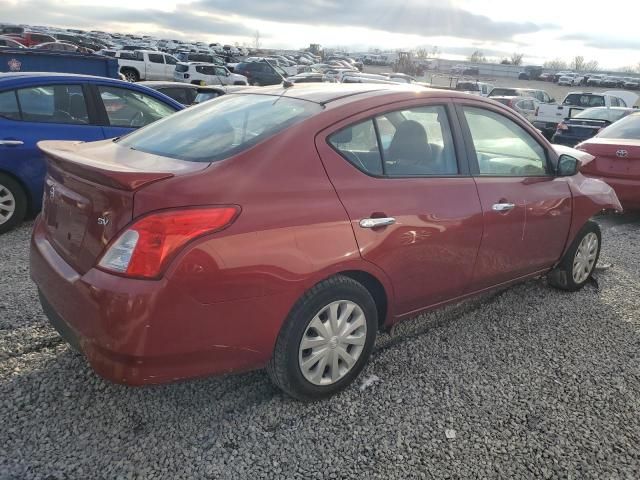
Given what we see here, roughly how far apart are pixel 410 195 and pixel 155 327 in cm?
153

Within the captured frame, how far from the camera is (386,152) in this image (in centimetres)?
298

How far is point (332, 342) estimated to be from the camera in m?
2.77

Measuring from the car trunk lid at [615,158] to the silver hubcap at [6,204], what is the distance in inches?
267

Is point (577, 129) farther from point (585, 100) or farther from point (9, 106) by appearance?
point (9, 106)

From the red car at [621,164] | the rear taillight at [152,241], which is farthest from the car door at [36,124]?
the red car at [621,164]

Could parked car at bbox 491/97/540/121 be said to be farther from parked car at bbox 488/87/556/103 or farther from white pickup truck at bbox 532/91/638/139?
parked car at bbox 488/87/556/103

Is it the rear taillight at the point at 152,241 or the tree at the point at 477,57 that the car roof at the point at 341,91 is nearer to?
the rear taillight at the point at 152,241

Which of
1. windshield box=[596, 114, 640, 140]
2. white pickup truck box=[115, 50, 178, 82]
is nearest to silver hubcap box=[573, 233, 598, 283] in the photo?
windshield box=[596, 114, 640, 140]

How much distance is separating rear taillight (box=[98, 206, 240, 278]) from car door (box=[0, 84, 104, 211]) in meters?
3.50

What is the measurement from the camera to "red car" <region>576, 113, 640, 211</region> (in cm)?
666

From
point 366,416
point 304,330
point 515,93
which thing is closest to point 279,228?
point 304,330

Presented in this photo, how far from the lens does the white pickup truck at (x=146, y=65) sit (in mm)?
28125

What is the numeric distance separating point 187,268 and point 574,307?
333 cm

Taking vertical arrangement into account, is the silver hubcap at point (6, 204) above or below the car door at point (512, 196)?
below
